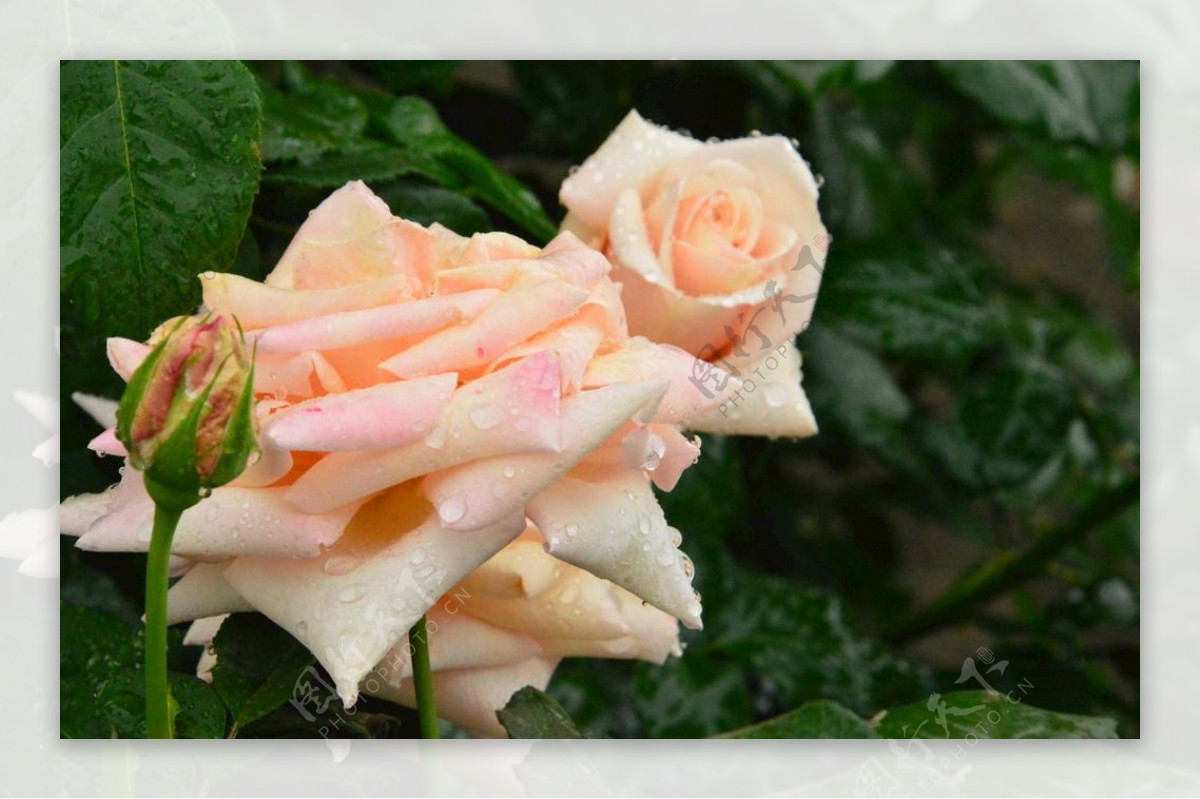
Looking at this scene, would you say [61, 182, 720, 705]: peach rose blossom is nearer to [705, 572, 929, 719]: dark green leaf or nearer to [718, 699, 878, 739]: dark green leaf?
[718, 699, 878, 739]: dark green leaf

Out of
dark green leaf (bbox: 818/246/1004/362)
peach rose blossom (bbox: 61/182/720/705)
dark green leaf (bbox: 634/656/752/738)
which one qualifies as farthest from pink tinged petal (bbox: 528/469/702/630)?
dark green leaf (bbox: 818/246/1004/362)

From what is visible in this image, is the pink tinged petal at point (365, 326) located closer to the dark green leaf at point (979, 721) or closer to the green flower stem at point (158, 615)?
the green flower stem at point (158, 615)

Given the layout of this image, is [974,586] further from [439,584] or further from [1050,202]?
[439,584]

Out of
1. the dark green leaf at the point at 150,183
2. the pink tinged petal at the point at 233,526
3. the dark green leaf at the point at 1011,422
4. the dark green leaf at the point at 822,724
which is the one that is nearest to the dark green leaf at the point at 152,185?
the dark green leaf at the point at 150,183

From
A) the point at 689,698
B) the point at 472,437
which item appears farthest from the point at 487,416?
the point at 689,698

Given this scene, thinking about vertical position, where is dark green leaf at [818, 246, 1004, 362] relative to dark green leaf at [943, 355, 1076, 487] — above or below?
above

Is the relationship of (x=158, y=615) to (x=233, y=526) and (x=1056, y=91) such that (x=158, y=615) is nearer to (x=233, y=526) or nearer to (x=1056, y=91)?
(x=233, y=526)
